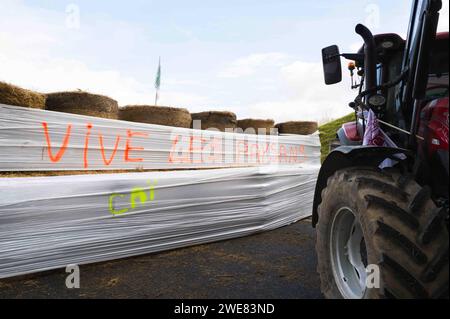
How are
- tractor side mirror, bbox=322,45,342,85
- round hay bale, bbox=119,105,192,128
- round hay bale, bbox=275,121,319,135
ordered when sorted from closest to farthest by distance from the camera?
tractor side mirror, bbox=322,45,342,85, round hay bale, bbox=119,105,192,128, round hay bale, bbox=275,121,319,135

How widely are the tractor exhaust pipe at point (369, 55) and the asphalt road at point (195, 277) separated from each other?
5.98 ft

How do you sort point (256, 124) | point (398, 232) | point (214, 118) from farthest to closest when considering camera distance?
point (256, 124) < point (214, 118) < point (398, 232)

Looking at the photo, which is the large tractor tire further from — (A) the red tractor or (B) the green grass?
(B) the green grass

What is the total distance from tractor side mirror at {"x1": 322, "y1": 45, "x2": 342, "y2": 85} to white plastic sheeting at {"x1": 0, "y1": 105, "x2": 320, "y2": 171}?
2370 mm

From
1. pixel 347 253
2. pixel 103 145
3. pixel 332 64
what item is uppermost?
pixel 332 64

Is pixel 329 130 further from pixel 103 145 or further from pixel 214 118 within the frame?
pixel 103 145

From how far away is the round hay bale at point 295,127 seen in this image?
7.52 meters

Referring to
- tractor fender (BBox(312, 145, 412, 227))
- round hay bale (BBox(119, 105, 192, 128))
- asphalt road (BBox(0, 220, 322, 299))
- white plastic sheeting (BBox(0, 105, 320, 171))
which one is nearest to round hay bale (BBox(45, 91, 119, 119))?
white plastic sheeting (BBox(0, 105, 320, 171))

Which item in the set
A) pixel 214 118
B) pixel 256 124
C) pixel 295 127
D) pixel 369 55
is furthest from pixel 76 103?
pixel 295 127

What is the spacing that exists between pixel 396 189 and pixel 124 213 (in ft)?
9.13

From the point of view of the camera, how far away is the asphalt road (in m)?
2.96

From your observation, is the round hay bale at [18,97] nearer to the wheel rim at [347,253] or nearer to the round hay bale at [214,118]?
the round hay bale at [214,118]

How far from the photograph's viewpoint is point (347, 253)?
241cm
